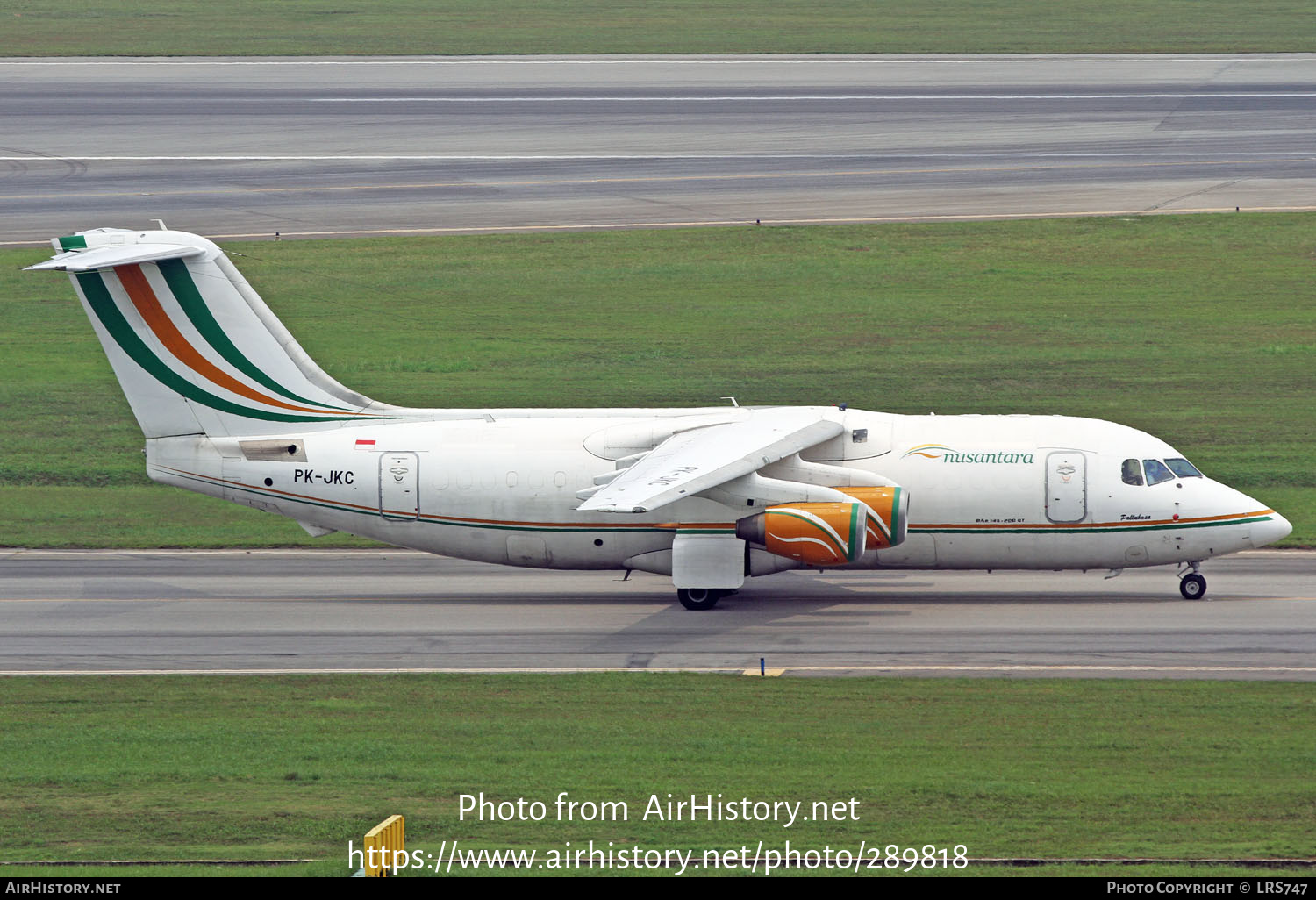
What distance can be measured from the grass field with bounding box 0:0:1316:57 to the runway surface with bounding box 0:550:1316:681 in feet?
163

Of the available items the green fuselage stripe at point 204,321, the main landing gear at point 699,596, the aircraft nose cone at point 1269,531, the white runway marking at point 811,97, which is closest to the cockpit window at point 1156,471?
the aircraft nose cone at point 1269,531

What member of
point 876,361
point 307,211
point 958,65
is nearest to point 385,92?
point 307,211

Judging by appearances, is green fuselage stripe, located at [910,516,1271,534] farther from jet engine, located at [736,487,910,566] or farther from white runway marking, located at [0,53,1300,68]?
white runway marking, located at [0,53,1300,68]

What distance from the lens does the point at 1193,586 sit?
30.1 m

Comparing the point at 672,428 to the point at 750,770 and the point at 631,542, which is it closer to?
the point at 631,542

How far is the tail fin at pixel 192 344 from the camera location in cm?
3056

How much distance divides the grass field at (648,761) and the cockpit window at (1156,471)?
6.28 m

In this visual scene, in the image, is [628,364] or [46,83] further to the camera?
[46,83]

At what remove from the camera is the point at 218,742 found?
73.4ft

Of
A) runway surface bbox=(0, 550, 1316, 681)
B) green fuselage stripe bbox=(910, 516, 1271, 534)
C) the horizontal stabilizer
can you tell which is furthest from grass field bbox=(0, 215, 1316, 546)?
the horizontal stabilizer

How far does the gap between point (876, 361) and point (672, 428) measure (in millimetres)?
17331

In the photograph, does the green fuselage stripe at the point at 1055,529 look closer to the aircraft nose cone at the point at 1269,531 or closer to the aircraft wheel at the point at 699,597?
the aircraft nose cone at the point at 1269,531

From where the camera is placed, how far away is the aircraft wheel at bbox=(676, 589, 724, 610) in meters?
30.3

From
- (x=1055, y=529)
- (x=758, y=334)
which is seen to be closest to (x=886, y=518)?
(x=1055, y=529)
